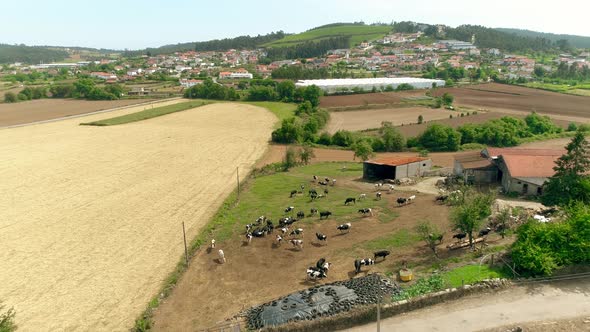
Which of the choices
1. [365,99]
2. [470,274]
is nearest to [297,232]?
[470,274]

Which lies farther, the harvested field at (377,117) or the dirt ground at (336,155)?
the harvested field at (377,117)

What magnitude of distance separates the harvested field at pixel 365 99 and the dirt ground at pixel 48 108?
1943 inches

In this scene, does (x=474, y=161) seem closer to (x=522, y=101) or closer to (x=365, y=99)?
(x=365, y=99)

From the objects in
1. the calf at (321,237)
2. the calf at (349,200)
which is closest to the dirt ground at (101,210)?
the calf at (321,237)

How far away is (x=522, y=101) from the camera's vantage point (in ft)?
319

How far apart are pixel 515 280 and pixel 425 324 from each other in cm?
591

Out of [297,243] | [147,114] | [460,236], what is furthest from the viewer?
[147,114]

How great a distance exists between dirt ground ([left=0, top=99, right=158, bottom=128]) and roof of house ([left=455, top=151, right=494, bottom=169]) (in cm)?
8233

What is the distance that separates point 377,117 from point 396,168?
44.2 metres

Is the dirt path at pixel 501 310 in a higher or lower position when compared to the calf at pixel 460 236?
lower

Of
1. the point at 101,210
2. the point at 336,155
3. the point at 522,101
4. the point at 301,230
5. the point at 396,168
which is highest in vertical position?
the point at 522,101

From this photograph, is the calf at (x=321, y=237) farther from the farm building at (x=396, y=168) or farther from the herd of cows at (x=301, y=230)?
the farm building at (x=396, y=168)

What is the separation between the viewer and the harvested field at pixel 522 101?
3320 inches

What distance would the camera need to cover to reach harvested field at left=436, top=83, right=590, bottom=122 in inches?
3320
